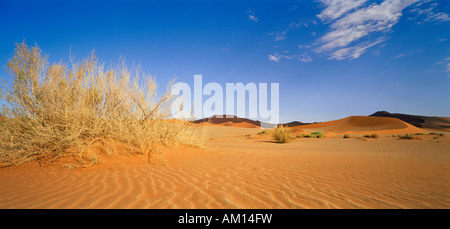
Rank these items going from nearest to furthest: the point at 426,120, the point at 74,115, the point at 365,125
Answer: the point at 74,115
the point at 365,125
the point at 426,120

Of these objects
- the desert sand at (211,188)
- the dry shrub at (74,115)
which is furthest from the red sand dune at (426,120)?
the dry shrub at (74,115)

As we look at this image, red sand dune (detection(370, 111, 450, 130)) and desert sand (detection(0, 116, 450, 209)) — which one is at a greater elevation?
red sand dune (detection(370, 111, 450, 130))

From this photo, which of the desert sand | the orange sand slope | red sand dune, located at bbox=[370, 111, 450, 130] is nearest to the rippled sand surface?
the desert sand

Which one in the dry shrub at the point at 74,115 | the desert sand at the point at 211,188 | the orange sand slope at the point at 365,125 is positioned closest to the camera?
the desert sand at the point at 211,188

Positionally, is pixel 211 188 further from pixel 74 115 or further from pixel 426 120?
pixel 426 120

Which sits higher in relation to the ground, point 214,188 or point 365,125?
point 365,125

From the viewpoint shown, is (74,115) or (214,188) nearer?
(214,188)

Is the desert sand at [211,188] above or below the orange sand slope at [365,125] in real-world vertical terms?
below

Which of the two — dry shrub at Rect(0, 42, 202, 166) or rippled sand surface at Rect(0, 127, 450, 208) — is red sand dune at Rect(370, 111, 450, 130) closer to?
rippled sand surface at Rect(0, 127, 450, 208)

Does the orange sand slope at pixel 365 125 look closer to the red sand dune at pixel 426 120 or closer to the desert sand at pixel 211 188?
the red sand dune at pixel 426 120

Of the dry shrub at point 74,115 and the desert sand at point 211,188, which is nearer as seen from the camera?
the desert sand at point 211,188

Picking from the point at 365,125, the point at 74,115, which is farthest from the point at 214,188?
the point at 365,125

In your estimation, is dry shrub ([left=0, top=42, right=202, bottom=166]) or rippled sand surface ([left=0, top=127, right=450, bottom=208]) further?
dry shrub ([left=0, top=42, right=202, bottom=166])
